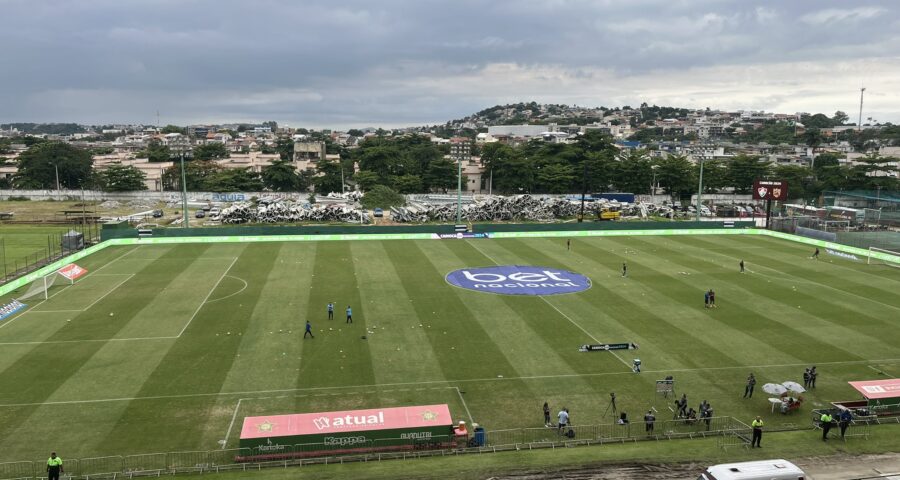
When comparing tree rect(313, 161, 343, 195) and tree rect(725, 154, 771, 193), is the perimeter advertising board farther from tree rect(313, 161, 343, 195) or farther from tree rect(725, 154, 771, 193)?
tree rect(725, 154, 771, 193)

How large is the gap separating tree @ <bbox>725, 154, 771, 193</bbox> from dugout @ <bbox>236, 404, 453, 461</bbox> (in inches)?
4699

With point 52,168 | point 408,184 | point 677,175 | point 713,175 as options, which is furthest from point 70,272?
point 713,175

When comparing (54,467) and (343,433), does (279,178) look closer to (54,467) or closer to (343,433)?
(343,433)

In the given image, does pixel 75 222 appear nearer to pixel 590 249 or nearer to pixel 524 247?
pixel 524 247

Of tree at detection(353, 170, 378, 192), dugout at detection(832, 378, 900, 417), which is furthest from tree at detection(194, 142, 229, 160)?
dugout at detection(832, 378, 900, 417)

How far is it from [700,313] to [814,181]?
109983mm

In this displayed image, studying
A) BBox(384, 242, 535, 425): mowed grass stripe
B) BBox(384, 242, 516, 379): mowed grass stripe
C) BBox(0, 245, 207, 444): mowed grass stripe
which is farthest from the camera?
BBox(384, 242, 516, 379): mowed grass stripe

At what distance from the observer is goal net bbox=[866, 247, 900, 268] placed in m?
63.6

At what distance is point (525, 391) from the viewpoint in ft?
102

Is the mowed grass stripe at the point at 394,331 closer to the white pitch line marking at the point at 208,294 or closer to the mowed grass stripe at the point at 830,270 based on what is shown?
the white pitch line marking at the point at 208,294

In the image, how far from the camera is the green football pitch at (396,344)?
2902 centimetres

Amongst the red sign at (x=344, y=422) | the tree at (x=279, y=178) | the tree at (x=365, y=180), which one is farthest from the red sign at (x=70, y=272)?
the tree at (x=279, y=178)

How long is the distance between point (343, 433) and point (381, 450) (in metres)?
1.70

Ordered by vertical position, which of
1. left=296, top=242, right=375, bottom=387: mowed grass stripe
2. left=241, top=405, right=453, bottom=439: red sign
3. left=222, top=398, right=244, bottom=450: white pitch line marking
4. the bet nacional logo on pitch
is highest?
left=241, top=405, right=453, bottom=439: red sign
